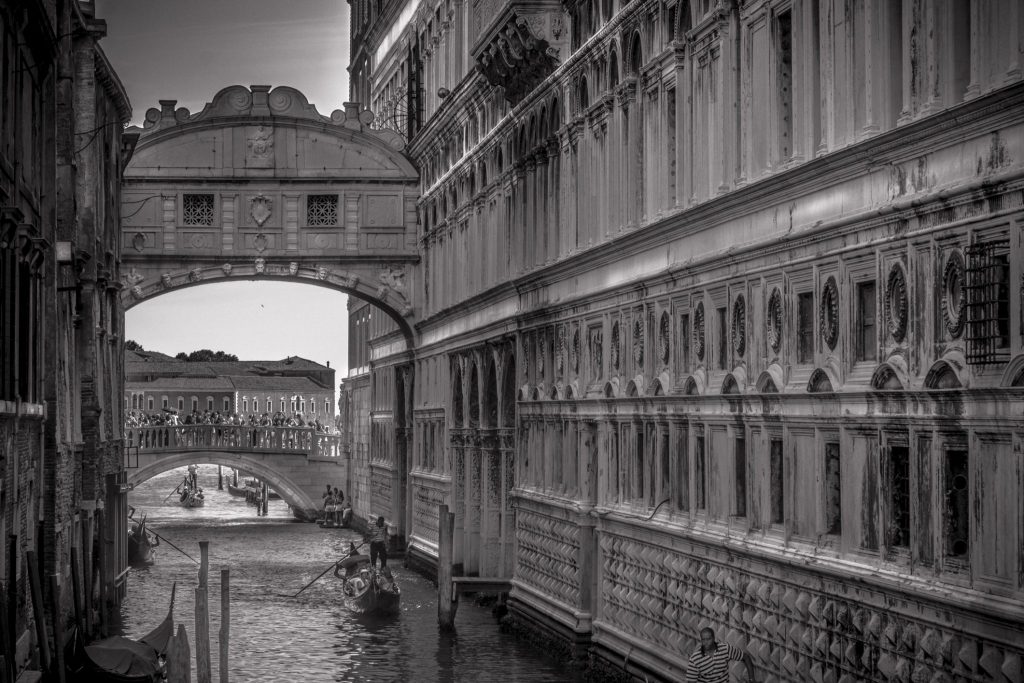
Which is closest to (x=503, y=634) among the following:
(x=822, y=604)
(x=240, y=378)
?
(x=822, y=604)

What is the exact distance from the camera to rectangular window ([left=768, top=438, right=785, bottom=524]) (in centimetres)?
1537

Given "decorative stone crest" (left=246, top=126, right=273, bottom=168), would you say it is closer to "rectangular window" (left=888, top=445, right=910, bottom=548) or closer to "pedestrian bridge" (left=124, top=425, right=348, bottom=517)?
"pedestrian bridge" (left=124, top=425, right=348, bottom=517)

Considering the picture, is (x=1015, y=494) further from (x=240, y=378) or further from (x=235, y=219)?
(x=240, y=378)

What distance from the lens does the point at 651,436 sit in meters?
19.4

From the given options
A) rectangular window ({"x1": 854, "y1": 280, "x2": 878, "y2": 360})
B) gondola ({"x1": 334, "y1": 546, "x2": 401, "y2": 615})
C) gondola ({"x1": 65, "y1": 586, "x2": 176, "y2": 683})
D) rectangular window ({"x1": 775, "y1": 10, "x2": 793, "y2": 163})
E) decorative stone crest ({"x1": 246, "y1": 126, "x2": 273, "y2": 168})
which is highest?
decorative stone crest ({"x1": 246, "y1": 126, "x2": 273, "y2": 168})

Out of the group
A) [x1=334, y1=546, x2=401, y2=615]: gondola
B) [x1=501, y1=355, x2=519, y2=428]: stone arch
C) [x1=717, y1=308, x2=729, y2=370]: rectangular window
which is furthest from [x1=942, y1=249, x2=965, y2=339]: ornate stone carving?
[x1=334, y1=546, x2=401, y2=615]: gondola

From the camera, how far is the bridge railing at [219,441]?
184 ft

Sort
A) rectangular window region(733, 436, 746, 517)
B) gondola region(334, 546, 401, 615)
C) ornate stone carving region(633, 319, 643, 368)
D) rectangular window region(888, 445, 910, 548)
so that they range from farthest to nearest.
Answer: gondola region(334, 546, 401, 615) → ornate stone carving region(633, 319, 643, 368) → rectangular window region(733, 436, 746, 517) → rectangular window region(888, 445, 910, 548)

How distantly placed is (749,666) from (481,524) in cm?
1562

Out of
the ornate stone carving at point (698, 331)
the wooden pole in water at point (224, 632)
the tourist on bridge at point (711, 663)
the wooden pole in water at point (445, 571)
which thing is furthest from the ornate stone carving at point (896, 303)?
the wooden pole in water at point (445, 571)

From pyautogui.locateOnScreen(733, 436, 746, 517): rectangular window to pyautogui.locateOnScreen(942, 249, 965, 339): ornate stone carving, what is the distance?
183 inches

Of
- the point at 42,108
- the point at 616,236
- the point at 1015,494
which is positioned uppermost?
the point at 42,108

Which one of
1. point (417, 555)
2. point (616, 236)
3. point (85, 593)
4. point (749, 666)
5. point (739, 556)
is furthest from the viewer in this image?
point (417, 555)

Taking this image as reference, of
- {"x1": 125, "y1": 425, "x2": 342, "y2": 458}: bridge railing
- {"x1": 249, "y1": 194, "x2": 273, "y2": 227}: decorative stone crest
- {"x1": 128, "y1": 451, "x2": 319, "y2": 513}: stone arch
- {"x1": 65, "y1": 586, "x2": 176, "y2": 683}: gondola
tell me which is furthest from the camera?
{"x1": 125, "y1": 425, "x2": 342, "y2": 458}: bridge railing
